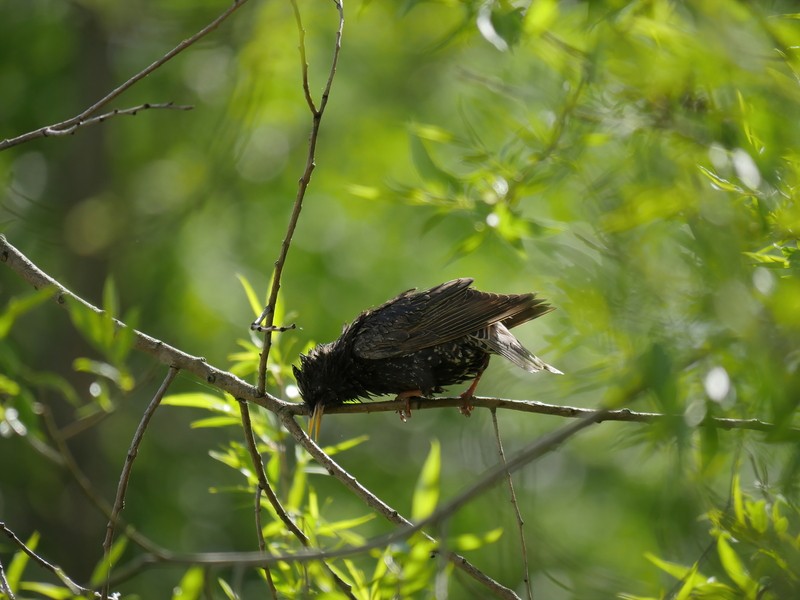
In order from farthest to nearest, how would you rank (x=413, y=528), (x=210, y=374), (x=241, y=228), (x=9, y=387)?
(x=241, y=228), (x=210, y=374), (x=9, y=387), (x=413, y=528)

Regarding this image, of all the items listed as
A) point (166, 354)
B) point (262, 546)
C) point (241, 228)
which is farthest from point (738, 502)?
point (241, 228)

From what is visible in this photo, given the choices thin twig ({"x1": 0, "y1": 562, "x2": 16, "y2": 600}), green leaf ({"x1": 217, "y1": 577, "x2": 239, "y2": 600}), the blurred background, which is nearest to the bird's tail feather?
the blurred background

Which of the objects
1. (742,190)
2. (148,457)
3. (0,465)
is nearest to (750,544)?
(742,190)

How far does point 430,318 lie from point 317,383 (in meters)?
0.67

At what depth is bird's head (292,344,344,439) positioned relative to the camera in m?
3.75

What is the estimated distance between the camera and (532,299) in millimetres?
3656

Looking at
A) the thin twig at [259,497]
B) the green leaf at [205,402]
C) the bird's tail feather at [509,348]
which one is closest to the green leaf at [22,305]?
the thin twig at [259,497]

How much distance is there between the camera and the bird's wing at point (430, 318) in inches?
155

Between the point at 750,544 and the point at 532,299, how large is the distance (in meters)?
1.47

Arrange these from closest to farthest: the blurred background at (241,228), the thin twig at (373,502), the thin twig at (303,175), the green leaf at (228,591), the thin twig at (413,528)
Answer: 1. the thin twig at (413,528)
2. the green leaf at (228,591)
3. the thin twig at (373,502)
4. the thin twig at (303,175)
5. the blurred background at (241,228)

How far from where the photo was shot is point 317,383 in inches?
154

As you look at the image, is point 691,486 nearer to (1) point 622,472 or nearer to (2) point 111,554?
(2) point 111,554

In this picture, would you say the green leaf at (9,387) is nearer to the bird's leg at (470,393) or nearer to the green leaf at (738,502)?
the bird's leg at (470,393)

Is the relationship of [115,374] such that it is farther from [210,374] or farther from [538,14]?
[538,14]
